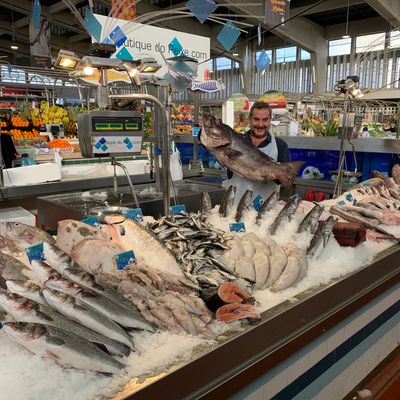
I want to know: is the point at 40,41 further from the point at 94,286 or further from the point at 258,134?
the point at 94,286

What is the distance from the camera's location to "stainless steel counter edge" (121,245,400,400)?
1.38 meters

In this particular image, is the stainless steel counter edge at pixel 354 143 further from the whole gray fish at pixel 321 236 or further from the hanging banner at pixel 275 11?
the whole gray fish at pixel 321 236

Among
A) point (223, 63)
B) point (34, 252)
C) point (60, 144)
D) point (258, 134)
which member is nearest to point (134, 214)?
point (34, 252)

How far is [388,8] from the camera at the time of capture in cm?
1256

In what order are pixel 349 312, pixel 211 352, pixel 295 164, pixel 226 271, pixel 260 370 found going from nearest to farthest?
pixel 211 352, pixel 260 370, pixel 226 271, pixel 349 312, pixel 295 164

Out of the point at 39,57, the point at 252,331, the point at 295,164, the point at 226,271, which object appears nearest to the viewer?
the point at 252,331

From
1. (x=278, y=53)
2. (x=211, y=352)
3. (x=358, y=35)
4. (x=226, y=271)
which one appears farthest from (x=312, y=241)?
(x=278, y=53)

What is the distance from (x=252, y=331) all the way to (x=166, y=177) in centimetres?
135

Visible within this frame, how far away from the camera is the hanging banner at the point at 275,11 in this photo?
613 cm

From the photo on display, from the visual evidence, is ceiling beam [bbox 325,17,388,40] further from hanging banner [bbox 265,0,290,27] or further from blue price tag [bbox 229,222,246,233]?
blue price tag [bbox 229,222,246,233]

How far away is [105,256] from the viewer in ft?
5.61

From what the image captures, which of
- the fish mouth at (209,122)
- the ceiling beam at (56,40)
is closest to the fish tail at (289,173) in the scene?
the fish mouth at (209,122)

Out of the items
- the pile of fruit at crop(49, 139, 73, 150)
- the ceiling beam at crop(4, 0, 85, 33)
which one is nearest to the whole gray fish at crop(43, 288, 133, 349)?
the pile of fruit at crop(49, 139, 73, 150)

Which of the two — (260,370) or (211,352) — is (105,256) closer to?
(211,352)
